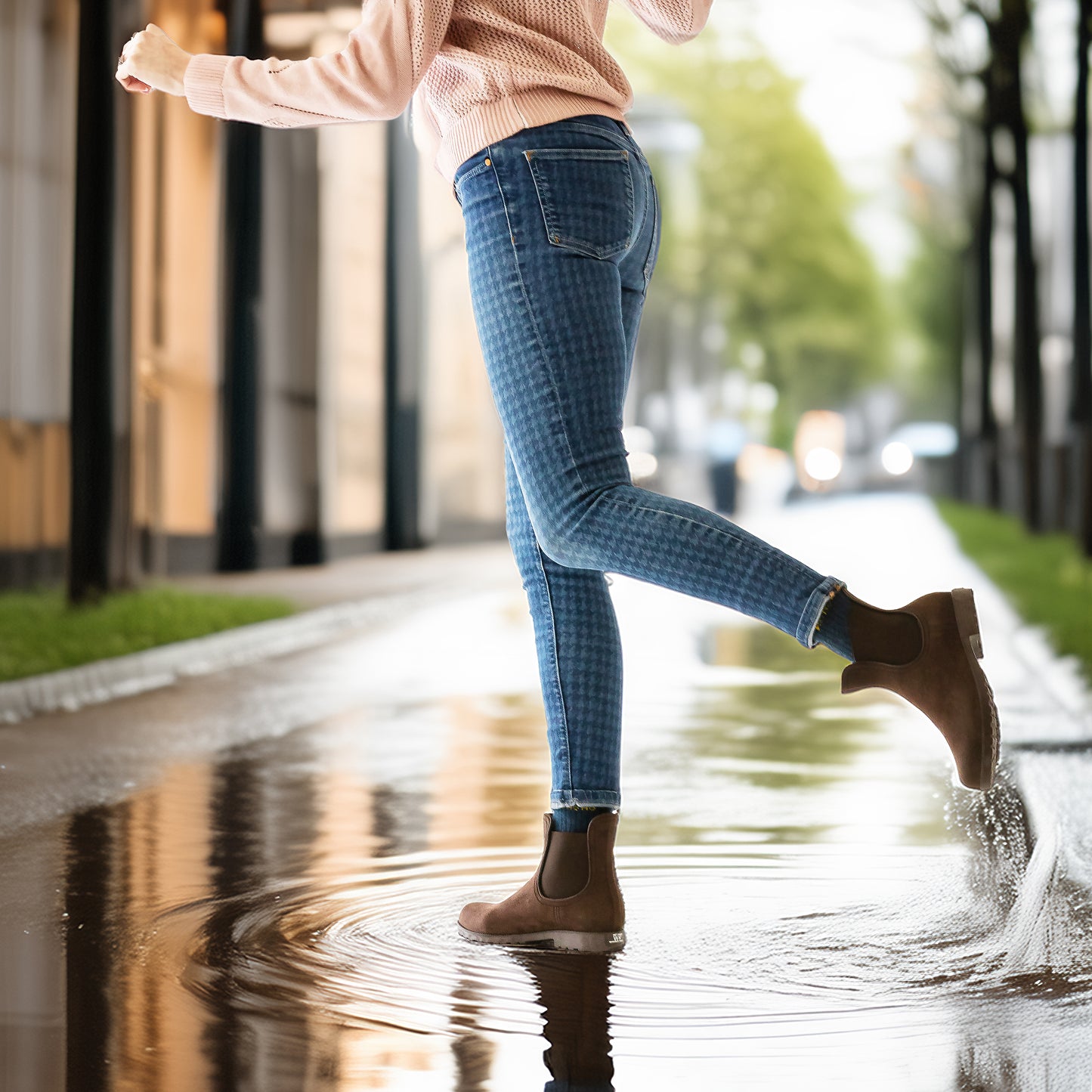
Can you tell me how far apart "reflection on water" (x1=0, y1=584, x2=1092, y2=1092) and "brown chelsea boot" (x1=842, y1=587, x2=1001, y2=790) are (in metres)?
0.40

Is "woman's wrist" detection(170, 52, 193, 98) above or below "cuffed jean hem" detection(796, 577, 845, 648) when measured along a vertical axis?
above

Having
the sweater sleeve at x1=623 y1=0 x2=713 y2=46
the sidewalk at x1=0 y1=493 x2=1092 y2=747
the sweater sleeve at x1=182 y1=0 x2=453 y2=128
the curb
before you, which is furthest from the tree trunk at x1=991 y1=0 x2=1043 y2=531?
the sweater sleeve at x1=182 y1=0 x2=453 y2=128

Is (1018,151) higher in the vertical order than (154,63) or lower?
higher

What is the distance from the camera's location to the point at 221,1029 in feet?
10.1

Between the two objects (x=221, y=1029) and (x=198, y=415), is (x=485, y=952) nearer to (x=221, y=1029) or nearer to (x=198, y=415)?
(x=221, y=1029)

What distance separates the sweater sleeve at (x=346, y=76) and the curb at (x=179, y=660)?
458 centimetres

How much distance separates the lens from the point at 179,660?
9852 mm

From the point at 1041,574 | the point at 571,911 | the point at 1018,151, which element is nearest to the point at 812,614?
the point at 571,911

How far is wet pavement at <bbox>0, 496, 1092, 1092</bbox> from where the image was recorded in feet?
9.72

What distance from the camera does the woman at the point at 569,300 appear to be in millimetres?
3320

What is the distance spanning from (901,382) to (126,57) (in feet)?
227

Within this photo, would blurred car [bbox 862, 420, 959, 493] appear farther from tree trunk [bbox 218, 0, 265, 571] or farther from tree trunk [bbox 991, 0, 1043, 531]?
tree trunk [bbox 218, 0, 265, 571]

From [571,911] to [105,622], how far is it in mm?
7652

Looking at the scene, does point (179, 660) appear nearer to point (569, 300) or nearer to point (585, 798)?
point (585, 798)
